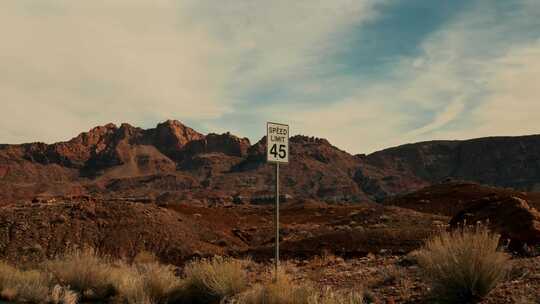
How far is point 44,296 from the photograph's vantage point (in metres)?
12.7

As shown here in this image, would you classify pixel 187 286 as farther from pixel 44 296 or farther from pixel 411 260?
pixel 411 260

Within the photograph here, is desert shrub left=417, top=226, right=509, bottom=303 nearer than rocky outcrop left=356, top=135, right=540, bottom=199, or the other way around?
desert shrub left=417, top=226, right=509, bottom=303

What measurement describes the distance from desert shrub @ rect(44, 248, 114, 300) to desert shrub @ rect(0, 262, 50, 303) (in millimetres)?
522

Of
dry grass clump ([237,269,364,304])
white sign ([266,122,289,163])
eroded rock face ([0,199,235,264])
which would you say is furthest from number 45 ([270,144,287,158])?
eroded rock face ([0,199,235,264])

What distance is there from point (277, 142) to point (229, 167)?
481ft

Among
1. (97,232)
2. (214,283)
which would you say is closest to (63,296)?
(214,283)

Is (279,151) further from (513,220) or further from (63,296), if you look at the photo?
(513,220)

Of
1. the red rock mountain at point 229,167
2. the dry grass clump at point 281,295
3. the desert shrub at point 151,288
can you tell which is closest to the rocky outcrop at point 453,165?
the red rock mountain at point 229,167

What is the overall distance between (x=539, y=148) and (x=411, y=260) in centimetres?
13803

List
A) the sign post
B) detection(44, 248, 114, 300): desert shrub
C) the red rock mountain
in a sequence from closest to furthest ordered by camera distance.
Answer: the sign post, detection(44, 248, 114, 300): desert shrub, the red rock mountain

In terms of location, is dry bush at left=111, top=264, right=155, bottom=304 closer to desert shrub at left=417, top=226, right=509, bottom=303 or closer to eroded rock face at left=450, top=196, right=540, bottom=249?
desert shrub at left=417, top=226, right=509, bottom=303

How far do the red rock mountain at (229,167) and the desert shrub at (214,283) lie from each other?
306 feet

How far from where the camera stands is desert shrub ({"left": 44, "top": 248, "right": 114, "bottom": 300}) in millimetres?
13422

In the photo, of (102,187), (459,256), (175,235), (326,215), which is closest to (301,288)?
(459,256)
